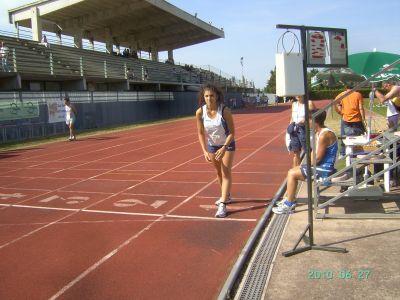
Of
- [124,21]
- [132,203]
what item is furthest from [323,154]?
[124,21]

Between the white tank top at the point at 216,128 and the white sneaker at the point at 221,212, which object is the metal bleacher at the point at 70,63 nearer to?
the white tank top at the point at 216,128

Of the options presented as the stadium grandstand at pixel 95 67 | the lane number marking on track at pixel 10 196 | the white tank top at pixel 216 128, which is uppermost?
the stadium grandstand at pixel 95 67

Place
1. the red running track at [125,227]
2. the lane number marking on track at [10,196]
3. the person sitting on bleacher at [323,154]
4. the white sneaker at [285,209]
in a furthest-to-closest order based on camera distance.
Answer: the lane number marking on track at [10,196]
the white sneaker at [285,209]
the person sitting on bleacher at [323,154]
the red running track at [125,227]

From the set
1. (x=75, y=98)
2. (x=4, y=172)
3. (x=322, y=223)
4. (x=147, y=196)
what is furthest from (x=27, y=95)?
(x=322, y=223)

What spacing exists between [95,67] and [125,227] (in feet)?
97.4

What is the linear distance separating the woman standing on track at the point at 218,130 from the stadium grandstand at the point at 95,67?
16446 mm

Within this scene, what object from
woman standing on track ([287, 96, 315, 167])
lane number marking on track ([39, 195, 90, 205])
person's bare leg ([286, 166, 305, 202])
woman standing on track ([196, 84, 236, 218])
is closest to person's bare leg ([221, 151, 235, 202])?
woman standing on track ([196, 84, 236, 218])

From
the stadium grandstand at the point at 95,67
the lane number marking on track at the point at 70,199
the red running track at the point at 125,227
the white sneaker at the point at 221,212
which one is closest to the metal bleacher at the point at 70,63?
the stadium grandstand at the point at 95,67

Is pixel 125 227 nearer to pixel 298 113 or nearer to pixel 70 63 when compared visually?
pixel 298 113

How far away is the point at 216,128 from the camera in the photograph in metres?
6.15

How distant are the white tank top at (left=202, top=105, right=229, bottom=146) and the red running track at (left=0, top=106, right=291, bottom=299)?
1.02 meters

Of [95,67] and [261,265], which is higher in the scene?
[95,67]

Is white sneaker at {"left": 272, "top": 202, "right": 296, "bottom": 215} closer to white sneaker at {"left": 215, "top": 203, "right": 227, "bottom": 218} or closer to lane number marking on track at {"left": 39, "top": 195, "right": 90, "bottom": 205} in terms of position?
white sneaker at {"left": 215, "top": 203, "right": 227, "bottom": 218}

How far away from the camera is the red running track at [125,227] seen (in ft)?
13.6
